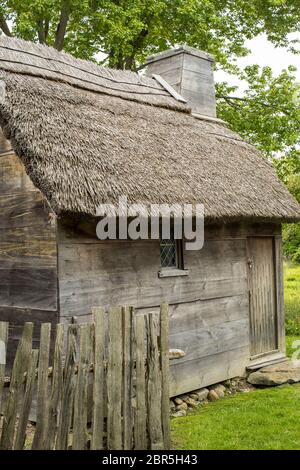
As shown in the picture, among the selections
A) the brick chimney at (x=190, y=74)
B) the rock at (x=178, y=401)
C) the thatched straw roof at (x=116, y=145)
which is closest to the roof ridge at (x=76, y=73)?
the thatched straw roof at (x=116, y=145)

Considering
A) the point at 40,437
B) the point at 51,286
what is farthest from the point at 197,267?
the point at 40,437

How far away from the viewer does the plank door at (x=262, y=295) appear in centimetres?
968

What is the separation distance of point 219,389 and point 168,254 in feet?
7.81

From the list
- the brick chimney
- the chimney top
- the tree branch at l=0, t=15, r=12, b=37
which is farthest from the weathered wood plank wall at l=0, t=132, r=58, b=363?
the tree branch at l=0, t=15, r=12, b=37

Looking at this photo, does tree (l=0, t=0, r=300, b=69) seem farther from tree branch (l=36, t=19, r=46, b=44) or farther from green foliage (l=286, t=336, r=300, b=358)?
green foliage (l=286, t=336, r=300, b=358)

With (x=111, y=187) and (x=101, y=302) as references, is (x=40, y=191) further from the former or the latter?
(x=101, y=302)

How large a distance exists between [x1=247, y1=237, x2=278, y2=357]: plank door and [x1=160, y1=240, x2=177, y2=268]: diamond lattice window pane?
191 cm

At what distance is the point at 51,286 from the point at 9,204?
4.22ft

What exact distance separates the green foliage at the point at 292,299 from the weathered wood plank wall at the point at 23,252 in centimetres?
842

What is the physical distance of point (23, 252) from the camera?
6.88m

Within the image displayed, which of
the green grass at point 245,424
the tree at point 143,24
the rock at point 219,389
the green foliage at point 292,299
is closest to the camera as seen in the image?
the green grass at point 245,424

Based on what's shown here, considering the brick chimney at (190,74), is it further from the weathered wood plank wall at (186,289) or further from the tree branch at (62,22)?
the tree branch at (62,22)

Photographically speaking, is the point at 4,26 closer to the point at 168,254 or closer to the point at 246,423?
the point at 168,254

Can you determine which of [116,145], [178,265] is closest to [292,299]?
[178,265]
